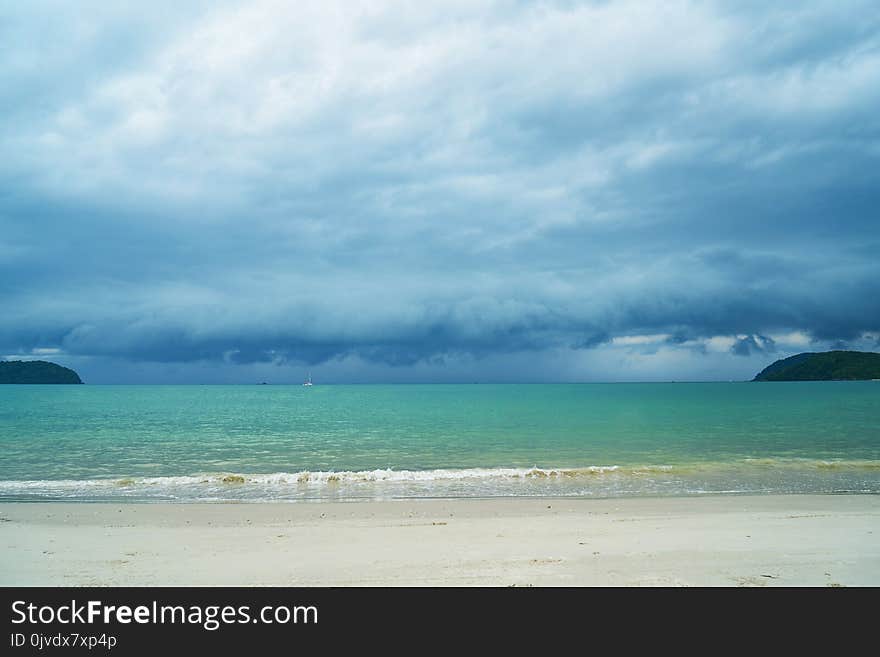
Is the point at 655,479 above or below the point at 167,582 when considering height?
below

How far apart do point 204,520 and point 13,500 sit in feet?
28.5

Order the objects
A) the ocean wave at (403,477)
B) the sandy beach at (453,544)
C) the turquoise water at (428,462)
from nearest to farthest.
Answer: the sandy beach at (453,544) < the turquoise water at (428,462) < the ocean wave at (403,477)

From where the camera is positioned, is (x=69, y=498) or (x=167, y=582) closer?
(x=167, y=582)

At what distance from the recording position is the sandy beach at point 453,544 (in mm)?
9422

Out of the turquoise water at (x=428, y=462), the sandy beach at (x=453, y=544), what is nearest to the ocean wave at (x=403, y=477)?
the turquoise water at (x=428, y=462)

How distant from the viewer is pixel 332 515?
15.8m

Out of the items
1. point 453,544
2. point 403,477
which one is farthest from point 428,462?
point 453,544

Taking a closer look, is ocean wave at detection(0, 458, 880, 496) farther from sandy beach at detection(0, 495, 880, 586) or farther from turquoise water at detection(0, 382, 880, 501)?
sandy beach at detection(0, 495, 880, 586)

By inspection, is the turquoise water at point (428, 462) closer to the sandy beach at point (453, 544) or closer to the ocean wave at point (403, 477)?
the ocean wave at point (403, 477)

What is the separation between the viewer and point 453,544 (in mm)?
11664

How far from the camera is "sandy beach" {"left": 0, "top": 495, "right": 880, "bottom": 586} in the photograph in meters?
9.42
